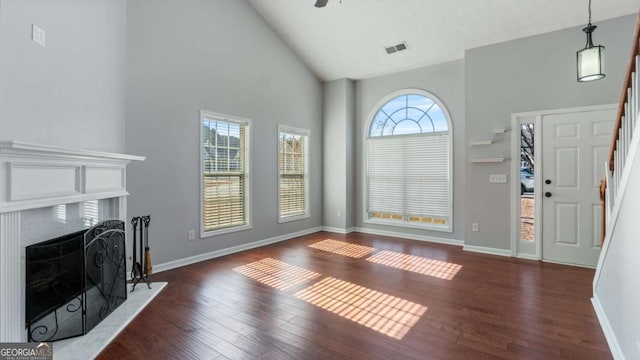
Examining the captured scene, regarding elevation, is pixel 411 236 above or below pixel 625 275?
below

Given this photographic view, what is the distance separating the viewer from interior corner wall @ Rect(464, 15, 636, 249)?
389 cm

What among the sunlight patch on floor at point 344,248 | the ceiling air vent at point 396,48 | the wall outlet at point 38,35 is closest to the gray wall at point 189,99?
the sunlight patch on floor at point 344,248

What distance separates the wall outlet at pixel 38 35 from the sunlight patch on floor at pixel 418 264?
4.06m

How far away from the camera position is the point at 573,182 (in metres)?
4.11

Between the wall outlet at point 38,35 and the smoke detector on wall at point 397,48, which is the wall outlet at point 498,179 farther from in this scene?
the wall outlet at point 38,35

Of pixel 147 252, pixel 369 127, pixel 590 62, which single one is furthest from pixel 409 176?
pixel 147 252

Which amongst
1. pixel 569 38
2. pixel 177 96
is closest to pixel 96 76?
pixel 177 96

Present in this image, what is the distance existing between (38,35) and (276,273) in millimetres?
3073

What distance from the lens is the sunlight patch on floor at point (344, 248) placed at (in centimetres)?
472

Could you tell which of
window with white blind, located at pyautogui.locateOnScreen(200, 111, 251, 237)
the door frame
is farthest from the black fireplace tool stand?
the door frame

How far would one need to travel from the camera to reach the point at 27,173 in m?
2.03

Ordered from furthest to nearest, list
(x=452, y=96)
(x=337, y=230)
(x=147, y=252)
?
(x=337, y=230), (x=452, y=96), (x=147, y=252)

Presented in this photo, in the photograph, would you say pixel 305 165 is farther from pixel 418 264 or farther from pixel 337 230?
pixel 418 264

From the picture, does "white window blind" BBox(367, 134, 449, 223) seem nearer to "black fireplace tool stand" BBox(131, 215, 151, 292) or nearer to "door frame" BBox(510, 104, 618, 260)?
"door frame" BBox(510, 104, 618, 260)
